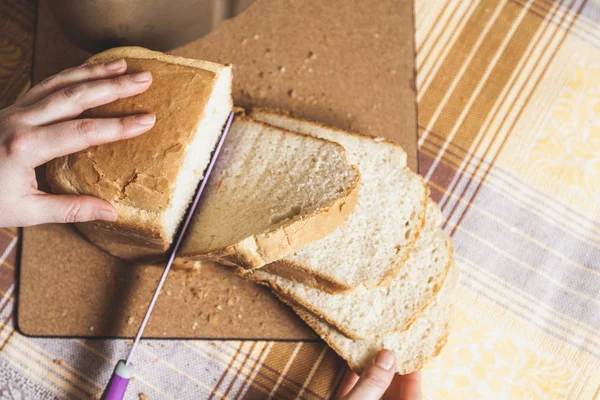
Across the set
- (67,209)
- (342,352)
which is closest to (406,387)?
(342,352)

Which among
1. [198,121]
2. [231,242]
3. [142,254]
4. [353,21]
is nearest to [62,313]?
[142,254]

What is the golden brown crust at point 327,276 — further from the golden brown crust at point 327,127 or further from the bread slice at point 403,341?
the golden brown crust at point 327,127

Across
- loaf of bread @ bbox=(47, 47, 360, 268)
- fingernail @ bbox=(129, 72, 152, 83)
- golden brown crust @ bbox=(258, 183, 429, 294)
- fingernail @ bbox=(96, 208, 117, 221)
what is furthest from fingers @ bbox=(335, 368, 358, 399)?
fingernail @ bbox=(129, 72, 152, 83)

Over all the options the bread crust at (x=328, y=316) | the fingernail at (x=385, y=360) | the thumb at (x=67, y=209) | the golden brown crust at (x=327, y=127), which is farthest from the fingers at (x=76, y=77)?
the fingernail at (x=385, y=360)

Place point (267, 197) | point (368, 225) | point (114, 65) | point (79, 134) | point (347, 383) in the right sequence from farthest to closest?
point (347, 383) → point (368, 225) → point (267, 197) → point (114, 65) → point (79, 134)

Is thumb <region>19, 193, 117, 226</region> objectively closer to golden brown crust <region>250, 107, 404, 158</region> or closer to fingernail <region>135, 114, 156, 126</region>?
fingernail <region>135, 114, 156, 126</region>

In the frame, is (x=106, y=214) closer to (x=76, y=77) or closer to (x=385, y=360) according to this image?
(x=76, y=77)

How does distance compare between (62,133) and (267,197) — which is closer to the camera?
(62,133)

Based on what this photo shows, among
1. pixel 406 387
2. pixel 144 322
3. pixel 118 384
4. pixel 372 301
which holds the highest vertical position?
pixel 372 301
